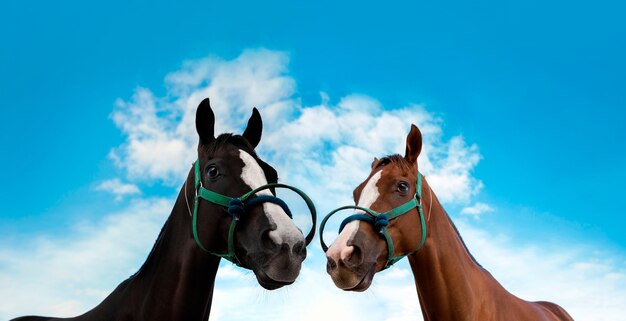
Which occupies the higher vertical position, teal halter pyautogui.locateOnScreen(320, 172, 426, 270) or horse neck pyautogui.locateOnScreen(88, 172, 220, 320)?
teal halter pyautogui.locateOnScreen(320, 172, 426, 270)

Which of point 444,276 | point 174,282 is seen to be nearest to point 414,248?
point 444,276

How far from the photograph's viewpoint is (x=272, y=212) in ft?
15.2

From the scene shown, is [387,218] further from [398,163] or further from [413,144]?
[413,144]

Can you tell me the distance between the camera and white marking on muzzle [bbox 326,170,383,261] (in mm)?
5035

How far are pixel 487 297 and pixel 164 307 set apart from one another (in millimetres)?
3214

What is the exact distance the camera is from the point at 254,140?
5938mm

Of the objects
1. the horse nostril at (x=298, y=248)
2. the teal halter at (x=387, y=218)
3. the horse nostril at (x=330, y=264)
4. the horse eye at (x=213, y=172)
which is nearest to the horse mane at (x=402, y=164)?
the teal halter at (x=387, y=218)

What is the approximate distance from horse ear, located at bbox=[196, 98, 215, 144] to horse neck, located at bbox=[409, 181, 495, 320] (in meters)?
2.30

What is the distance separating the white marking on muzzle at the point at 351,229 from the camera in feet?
16.5

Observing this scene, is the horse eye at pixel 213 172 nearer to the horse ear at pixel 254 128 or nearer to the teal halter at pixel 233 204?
the teal halter at pixel 233 204

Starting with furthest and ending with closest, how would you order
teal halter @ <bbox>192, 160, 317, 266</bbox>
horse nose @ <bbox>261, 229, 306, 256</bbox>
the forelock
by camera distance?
the forelock → teal halter @ <bbox>192, 160, 317, 266</bbox> → horse nose @ <bbox>261, 229, 306, 256</bbox>

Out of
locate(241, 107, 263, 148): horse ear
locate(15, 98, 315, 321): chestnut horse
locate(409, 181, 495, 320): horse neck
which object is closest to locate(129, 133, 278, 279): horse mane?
locate(15, 98, 315, 321): chestnut horse

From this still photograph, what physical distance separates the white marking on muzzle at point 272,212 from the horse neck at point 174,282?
23.9 inches

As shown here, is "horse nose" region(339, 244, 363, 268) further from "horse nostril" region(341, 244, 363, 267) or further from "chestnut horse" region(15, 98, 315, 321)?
"chestnut horse" region(15, 98, 315, 321)
